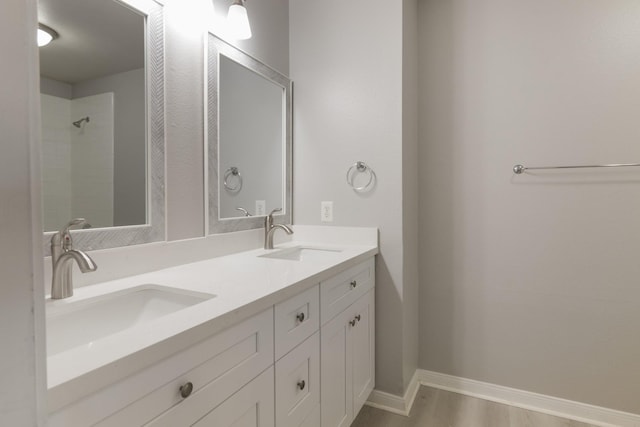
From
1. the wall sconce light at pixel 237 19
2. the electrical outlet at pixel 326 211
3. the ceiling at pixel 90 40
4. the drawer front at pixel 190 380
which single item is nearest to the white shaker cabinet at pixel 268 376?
the drawer front at pixel 190 380

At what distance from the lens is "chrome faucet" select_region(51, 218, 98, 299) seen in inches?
35.4

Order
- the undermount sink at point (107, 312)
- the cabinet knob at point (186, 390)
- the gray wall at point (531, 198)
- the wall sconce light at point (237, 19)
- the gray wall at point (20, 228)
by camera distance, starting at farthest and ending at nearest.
A: the gray wall at point (531, 198) → the wall sconce light at point (237, 19) → the undermount sink at point (107, 312) → the cabinet knob at point (186, 390) → the gray wall at point (20, 228)

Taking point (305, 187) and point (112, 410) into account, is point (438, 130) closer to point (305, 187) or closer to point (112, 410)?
point (305, 187)

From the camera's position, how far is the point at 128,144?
1183 millimetres

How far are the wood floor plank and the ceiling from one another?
1.85 meters

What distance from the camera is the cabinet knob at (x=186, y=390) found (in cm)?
69

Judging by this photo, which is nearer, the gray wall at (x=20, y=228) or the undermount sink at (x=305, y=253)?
the gray wall at (x=20, y=228)

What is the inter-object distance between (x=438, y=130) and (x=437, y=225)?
0.57m

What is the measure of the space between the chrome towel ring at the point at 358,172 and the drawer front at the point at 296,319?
80 cm

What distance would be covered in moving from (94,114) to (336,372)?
4.13 feet

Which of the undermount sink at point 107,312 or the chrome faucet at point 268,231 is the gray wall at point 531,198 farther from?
the undermount sink at point 107,312

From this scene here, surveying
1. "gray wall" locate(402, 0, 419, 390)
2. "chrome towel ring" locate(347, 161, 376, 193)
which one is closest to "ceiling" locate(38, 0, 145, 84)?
"chrome towel ring" locate(347, 161, 376, 193)

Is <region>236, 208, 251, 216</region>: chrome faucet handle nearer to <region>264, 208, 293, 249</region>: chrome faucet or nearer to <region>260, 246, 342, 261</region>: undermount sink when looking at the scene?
<region>264, 208, 293, 249</region>: chrome faucet

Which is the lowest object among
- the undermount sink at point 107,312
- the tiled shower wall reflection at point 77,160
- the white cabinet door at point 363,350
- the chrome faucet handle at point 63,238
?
the white cabinet door at point 363,350
